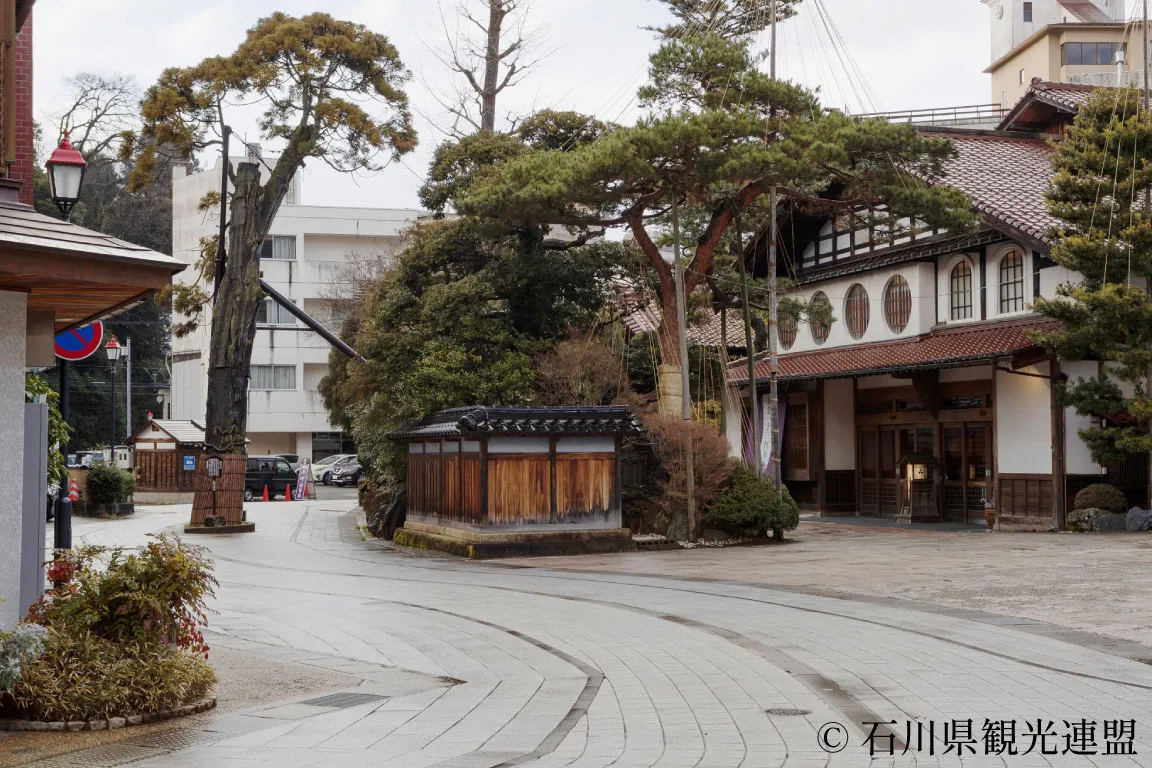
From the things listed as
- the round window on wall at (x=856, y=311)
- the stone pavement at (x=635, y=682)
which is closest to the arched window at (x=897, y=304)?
the round window on wall at (x=856, y=311)

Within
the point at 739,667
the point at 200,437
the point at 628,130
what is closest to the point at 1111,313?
Result: the point at 628,130

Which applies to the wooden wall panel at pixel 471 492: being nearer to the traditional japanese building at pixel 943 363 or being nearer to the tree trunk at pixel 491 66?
the traditional japanese building at pixel 943 363

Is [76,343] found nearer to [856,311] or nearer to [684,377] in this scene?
[684,377]

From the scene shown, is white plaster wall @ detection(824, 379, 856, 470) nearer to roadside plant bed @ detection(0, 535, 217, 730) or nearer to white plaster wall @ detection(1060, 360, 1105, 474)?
white plaster wall @ detection(1060, 360, 1105, 474)

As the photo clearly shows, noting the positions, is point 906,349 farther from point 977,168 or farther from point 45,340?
point 45,340

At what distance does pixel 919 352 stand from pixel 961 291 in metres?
1.99

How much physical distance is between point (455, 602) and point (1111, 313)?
14121 millimetres

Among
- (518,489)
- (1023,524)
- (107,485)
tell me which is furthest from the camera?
(107,485)

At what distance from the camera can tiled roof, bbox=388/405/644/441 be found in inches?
829

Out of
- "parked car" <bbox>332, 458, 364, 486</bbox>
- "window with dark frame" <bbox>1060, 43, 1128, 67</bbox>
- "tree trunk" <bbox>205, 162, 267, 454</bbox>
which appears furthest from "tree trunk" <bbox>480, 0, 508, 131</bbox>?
"window with dark frame" <bbox>1060, 43, 1128, 67</bbox>

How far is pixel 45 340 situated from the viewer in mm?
8750

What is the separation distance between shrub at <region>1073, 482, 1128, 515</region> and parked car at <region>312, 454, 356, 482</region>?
39075 millimetres

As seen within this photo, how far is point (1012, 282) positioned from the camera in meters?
25.8

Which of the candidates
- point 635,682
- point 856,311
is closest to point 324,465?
point 856,311
